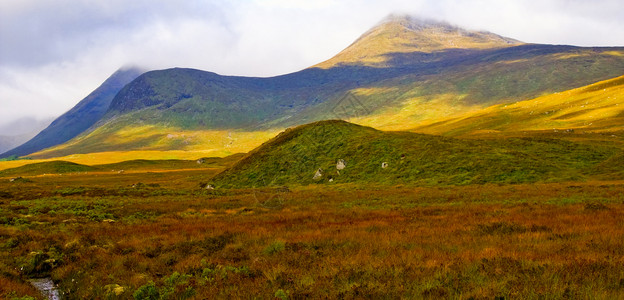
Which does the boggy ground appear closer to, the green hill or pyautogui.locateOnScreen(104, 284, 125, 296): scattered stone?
pyautogui.locateOnScreen(104, 284, 125, 296): scattered stone

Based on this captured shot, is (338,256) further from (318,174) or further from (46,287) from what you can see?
(318,174)

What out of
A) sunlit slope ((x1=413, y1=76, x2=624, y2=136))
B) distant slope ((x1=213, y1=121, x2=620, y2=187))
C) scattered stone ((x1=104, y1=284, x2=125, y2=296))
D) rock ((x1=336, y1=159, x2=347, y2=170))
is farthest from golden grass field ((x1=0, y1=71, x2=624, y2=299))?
sunlit slope ((x1=413, y1=76, x2=624, y2=136))

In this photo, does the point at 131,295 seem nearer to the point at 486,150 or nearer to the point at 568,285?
the point at 568,285

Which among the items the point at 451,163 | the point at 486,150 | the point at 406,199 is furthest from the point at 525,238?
the point at 486,150

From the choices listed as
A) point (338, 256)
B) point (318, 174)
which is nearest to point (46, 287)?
point (338, 256)

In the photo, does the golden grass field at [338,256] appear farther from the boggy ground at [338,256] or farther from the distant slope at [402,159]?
the distant slope at [402,159]

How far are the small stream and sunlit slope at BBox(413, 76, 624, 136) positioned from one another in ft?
373

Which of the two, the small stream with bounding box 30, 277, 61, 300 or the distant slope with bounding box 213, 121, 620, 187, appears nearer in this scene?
the small stream with bounding box 30, 277, 61, 300

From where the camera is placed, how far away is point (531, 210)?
2236cm

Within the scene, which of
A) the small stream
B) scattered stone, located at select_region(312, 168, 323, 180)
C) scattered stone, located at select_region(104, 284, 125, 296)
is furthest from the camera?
scattered stone, located at select_region(312, 168, 323, 180)

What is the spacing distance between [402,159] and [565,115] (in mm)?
102798

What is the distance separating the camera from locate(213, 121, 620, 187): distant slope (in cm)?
4906

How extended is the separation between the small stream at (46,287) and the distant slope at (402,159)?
45.1 meters

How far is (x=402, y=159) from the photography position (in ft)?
192
